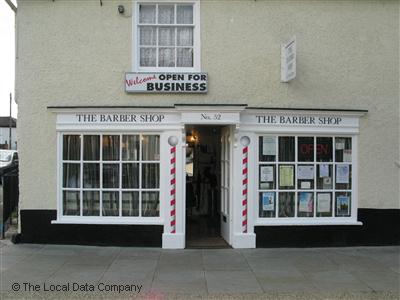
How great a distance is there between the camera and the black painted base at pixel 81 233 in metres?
9.22

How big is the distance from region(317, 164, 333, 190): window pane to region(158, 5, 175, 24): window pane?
14.2ft

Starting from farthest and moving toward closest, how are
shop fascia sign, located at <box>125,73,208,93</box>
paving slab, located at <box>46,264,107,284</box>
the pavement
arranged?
1. shop fascia sign, located at <box>125,73,208,93</box>
2. paving slab, located at <box>46,264,107,284</box>
3. the pavement

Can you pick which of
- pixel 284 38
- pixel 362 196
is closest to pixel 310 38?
pixel 284 38

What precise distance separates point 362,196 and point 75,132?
605cm

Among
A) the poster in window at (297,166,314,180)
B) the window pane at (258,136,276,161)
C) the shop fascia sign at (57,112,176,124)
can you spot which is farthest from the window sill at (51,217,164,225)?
the poster in window at (297,166,314,180)

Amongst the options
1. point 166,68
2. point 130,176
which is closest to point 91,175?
point 130,176

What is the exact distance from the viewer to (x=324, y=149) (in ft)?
31.3

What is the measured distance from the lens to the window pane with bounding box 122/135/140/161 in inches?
368

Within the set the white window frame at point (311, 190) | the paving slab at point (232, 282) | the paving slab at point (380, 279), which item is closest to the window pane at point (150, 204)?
the white window frame at point (311, 190)

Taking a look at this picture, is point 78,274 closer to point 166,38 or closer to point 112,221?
point 112,221

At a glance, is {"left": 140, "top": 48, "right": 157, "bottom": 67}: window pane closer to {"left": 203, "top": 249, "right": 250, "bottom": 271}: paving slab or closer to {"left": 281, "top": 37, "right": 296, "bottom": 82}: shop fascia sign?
{"left": 281, "top": 37, "right": 296, "bottom": 82}: shop fascia sign

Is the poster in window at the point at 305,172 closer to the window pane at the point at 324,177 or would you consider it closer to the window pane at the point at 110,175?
the window pane at the point at 324,177

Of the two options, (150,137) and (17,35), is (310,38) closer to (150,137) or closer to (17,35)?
(150,137)

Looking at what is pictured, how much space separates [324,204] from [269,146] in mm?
1691
